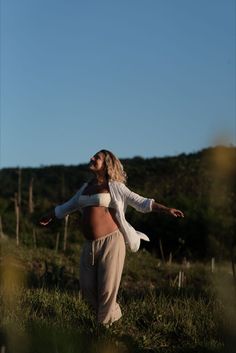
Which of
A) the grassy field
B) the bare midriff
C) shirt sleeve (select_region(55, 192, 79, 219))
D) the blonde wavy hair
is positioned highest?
the blonde wavy hair

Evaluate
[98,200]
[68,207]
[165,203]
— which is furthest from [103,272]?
[165,203]

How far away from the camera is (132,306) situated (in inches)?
315

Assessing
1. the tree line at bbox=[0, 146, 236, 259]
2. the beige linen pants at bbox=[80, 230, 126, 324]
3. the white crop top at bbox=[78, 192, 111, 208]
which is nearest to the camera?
the tree line at bbox=[0, 146, 236, 259]

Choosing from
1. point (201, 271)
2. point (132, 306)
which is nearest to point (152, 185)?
point (201, 271)

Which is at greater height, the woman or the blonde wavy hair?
the blonde wavy hair

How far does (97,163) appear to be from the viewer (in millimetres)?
6906

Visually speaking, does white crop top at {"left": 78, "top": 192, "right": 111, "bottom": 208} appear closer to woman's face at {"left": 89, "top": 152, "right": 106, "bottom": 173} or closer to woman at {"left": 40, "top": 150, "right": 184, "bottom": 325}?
woman at {"left": 40, "top": 150, "right": 184, "bottom": 325}

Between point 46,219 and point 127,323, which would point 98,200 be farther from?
point 127,323

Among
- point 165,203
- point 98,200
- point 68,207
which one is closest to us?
point 98,200

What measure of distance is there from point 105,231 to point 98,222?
0.10 m

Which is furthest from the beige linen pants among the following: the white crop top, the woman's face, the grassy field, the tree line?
the tree line

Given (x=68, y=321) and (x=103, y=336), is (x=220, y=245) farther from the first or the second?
(x=68, y=321)

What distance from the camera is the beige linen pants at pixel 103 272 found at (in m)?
6.77

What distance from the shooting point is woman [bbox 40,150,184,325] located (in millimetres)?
6793
